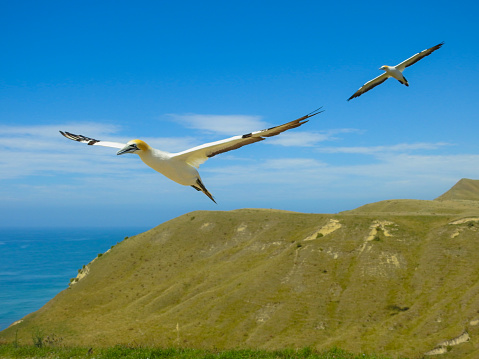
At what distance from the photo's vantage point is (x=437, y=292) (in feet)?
188

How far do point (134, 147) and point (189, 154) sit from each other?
3.41 ft

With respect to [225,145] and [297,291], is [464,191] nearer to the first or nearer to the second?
[297,291]

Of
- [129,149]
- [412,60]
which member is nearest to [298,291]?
[412,60]

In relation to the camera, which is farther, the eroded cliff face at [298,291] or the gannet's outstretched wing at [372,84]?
the eroded cliff face at [298,291]

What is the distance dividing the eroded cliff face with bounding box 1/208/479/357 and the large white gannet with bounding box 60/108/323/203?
43.9 m

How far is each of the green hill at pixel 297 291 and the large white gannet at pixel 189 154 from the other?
41895 millimetres

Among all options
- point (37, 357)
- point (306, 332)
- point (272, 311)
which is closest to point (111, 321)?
point (272, 311)

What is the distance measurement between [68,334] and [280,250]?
40528mm

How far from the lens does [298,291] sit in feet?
207

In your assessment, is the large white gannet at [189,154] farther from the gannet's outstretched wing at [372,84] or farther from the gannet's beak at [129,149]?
the gannet's outstretched wing at [372,84]

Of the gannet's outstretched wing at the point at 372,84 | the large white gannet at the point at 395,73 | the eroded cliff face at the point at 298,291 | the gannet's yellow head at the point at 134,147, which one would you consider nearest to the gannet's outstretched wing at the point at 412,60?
the large white gannet at the point at 395,73

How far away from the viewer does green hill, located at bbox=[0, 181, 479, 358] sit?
5166 centimetres

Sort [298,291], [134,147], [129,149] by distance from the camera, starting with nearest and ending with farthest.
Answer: [129,149] → [134,147] → [298,291]

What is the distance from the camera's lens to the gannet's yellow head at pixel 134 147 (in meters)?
6.68
